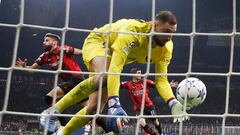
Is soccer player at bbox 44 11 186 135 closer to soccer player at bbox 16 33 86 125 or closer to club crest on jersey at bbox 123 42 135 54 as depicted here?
club crest on jersey at bbox 123 42 135 54

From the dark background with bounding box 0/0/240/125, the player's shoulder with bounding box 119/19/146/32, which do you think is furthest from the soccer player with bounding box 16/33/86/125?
the dark background with bounding box 0/0/240/125

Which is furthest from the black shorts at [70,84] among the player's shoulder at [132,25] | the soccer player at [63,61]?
the player's shoulder at [132,25]

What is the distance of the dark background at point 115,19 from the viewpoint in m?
11.4

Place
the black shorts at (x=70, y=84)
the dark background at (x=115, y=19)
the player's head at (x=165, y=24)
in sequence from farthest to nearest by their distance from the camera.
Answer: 1. the dark background at (x=115, y=19)
2. the black shorts at (x=70, y=84)
3. the player's head at (x=165, y=24)

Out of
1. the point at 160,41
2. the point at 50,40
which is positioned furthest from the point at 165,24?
the point at 50,40

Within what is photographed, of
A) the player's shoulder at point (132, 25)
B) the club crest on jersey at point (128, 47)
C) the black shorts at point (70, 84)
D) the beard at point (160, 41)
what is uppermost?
the player's shoulder at point (132, 25)

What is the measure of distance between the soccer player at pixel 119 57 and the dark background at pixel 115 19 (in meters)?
8.80

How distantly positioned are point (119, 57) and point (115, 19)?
9.56 meters

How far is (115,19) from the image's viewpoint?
37.8 feet

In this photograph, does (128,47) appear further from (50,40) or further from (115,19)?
(115,19)

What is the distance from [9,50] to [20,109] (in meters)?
1.72

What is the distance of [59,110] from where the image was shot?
252 centimetres

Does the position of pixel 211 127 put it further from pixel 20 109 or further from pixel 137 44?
pixel 137 44

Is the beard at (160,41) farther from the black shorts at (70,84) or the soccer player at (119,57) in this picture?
the black shorts at (70,84)
